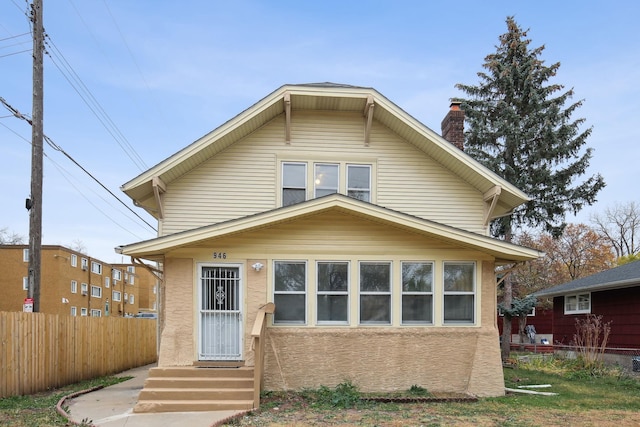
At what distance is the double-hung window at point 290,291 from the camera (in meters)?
10.4

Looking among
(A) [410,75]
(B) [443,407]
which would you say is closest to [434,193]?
(B) [443,407]

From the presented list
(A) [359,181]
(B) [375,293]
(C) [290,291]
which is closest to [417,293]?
(B) [375,293]

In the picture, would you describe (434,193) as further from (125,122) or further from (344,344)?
(125,122)

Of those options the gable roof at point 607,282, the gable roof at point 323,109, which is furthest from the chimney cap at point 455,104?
the gable roof at point 607,282

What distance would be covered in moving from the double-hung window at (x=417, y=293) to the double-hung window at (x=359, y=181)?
202cm

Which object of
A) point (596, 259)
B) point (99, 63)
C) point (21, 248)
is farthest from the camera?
Result: point (596, 259)

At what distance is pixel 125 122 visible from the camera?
19.1 meters

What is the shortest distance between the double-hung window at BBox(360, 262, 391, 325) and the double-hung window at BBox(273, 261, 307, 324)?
1.23m

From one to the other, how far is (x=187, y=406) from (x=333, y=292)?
3573 millimetres

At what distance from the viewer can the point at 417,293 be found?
10688mm

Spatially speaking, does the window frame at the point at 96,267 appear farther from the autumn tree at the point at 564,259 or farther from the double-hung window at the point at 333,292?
the double-hung window at the point at 333,292

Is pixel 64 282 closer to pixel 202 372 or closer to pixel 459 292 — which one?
pixel 202 372

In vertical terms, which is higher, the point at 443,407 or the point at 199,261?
the point at 199,261

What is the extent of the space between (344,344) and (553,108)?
1521 centimetres
